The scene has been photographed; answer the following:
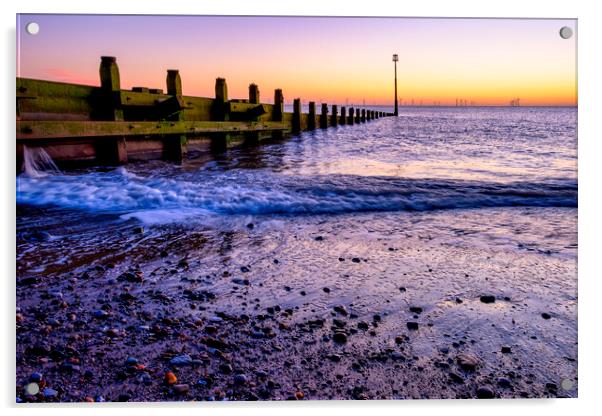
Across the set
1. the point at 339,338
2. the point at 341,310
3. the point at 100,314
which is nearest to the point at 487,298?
the point at 341,310

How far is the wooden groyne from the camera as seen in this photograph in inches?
168

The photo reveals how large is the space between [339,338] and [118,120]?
4.38 m

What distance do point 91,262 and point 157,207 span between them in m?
1.36

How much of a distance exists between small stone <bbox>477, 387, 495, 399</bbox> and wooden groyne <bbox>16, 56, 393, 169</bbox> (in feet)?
10.2

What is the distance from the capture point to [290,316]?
102 inches

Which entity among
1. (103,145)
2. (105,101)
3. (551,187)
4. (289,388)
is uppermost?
(105,101)

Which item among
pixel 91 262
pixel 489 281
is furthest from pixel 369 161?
pixel 91 262

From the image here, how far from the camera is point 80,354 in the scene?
2.26m

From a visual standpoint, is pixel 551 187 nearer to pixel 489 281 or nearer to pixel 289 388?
pixel 489 281

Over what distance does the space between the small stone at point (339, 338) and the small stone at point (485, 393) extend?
0.64m

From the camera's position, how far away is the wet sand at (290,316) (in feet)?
7.26

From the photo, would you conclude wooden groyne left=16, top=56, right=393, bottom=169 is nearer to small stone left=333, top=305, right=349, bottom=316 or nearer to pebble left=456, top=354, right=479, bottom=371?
small stone left=333, top=305, right=349, bottom=316

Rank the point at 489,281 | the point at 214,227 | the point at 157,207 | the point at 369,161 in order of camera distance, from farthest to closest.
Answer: the point at 369,161
the point at 157,207
the point at 214,227
the point at 489,281

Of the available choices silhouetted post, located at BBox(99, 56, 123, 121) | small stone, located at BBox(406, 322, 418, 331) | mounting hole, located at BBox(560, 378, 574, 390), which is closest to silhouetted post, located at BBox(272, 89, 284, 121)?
silhouetted post, located at BBox(99, 56, 123, 121)
